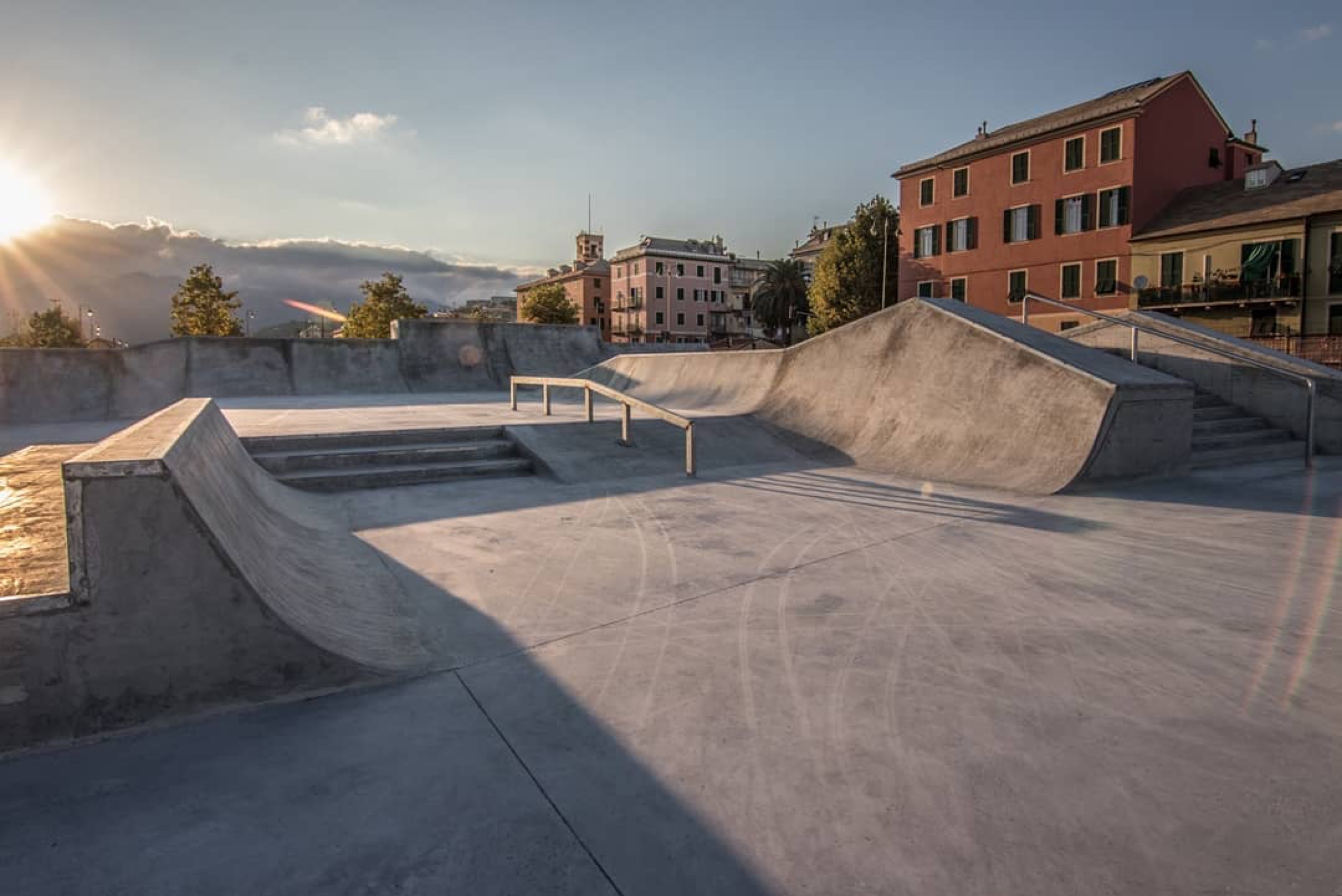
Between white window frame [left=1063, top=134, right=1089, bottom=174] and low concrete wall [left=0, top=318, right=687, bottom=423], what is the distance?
2183cm

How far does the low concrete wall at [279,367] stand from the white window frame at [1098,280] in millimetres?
20863

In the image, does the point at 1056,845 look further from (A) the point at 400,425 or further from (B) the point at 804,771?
(A) the point at 400,425

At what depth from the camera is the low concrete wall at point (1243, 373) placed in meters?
9.62

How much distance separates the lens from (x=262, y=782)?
2.22 m

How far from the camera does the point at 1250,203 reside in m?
26.2

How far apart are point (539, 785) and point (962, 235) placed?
36.4 m

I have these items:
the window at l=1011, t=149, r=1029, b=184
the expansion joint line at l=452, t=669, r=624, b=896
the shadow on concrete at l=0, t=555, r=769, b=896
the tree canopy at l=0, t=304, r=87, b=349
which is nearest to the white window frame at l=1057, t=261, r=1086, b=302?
the window at l=1011, t=149, r=1029, b=184

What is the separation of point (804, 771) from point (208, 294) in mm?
57926

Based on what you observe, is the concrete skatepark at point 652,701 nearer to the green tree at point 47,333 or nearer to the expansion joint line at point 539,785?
the expansion joint line at point 539,785

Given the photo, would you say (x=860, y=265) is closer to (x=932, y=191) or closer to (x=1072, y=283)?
(x=932, y=191)

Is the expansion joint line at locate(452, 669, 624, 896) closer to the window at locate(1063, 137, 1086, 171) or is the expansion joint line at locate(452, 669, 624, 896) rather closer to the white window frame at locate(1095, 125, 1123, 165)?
the white window frame at locate(1095, 125, 1123, 165)

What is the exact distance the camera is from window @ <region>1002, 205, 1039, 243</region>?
30297 mm

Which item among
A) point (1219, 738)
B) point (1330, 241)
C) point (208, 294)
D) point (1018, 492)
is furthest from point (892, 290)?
point (208, 294)

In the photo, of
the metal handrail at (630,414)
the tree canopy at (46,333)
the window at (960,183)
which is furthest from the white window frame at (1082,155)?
the tree canopy at (46,333)
